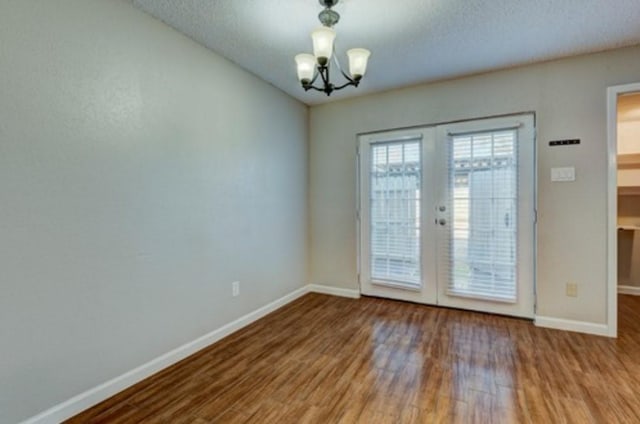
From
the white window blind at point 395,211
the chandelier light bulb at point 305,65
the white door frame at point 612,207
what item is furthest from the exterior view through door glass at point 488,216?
the chandelier light bulb at point 305,65

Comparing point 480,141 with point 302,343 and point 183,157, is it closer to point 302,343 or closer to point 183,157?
point 302,343

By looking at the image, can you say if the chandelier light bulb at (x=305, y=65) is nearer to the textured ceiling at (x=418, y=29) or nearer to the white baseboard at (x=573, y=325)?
the textured ceiling at (x=418, y=29)

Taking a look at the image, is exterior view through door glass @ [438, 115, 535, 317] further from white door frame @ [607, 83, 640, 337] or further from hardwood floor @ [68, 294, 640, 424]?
white door frame @ [607, 83, 640, 337]

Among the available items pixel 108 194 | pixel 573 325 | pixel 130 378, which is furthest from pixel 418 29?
pixel 130 378

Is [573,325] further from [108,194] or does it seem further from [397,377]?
[108,194]

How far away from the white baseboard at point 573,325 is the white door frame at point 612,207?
52mm

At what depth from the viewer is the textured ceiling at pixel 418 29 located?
2.11m

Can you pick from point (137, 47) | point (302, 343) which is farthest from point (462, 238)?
point (137, 47)

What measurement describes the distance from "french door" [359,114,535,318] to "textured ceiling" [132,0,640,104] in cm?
68

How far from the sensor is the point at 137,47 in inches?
84.2

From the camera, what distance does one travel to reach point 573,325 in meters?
2.90

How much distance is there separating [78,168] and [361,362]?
2.24 m

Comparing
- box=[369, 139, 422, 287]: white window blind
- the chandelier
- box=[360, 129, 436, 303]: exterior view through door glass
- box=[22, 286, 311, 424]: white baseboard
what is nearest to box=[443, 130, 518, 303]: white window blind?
box=[360, 129, 436, 303]: exterior view through door glass

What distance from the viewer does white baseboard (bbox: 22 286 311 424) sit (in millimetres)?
1720
